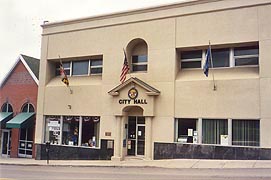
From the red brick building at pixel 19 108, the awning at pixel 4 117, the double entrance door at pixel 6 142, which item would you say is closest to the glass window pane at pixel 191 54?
the red brick building at pixel 19 108

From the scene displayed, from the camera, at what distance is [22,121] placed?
89.0ft

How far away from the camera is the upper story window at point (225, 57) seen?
19703 mm

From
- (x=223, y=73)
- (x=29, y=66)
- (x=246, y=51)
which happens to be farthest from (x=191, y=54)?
(x=29, y=66)

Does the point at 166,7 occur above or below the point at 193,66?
above

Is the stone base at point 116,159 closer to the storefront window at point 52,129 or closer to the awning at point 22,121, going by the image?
the storefront window at point 52,129

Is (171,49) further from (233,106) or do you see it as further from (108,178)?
(108,178)

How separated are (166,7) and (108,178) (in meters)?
12.1

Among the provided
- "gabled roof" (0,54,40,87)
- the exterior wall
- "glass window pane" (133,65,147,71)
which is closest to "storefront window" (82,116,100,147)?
"glass window pane" (133,65,147,71)

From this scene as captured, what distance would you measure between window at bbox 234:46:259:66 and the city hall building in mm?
56

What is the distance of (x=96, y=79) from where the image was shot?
24.5 metres

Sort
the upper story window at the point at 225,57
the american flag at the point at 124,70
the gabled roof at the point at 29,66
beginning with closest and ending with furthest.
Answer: the upper story window at the point at 225,57 < the american flag at the point at 124,70 < the gabled roof at the point at 29,66

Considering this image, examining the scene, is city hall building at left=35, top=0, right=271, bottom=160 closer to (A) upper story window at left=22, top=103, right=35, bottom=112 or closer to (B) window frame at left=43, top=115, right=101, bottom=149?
(B) window frame at left=43, top=115, right=101, bottom=149

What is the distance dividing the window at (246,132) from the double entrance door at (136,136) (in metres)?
6.00

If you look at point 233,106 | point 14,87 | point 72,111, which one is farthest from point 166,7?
point 14,87
